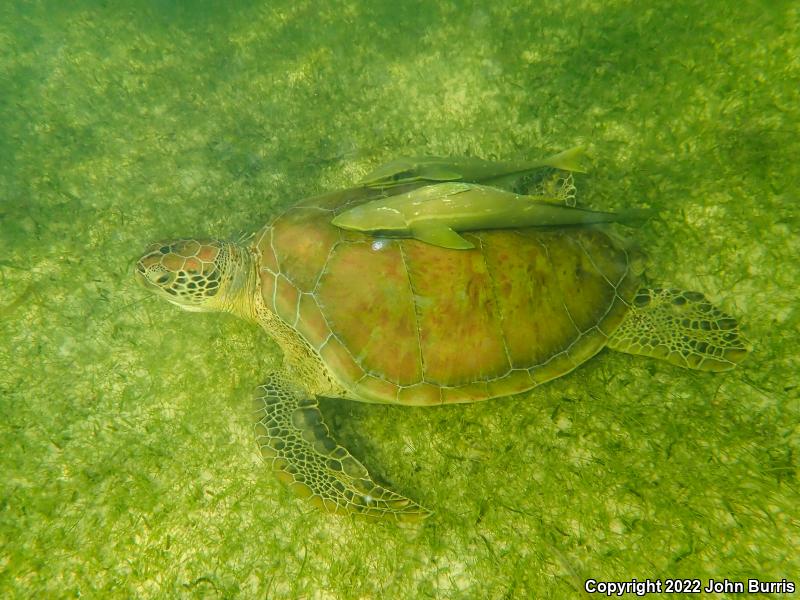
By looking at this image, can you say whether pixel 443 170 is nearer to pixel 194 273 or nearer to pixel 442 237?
pixel 442 237

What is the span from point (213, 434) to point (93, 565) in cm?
86

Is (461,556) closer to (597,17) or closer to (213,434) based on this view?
(213,434)

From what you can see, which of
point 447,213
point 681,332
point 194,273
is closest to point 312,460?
point 194,273

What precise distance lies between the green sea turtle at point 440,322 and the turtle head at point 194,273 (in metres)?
0.35

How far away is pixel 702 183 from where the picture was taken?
2707 mm

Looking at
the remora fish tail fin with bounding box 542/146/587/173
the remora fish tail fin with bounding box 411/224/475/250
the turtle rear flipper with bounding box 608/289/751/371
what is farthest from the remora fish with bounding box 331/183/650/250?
the turtle rear flipper with bounding box 608/289/751/371

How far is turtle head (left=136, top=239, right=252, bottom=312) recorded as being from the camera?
2592 mm

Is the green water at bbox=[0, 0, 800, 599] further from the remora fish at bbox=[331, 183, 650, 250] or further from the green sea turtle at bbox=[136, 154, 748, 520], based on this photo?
the remora fish at bbox=[331, 183, 650, 250]

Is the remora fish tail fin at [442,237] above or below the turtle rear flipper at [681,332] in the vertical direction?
above

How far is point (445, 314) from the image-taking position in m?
2.24

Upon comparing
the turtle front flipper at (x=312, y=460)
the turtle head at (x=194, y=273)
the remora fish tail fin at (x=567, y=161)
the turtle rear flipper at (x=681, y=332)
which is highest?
the remora fish tail fin at (x=567, y=161)

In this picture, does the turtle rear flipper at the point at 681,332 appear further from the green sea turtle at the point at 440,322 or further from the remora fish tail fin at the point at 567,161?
the remora fish tail fin at the point at 567,161

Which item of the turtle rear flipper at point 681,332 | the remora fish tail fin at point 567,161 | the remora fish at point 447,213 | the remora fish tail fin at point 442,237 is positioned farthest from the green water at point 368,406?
the remora fish tail fin at point 442,237

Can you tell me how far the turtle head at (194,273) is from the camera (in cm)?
259
